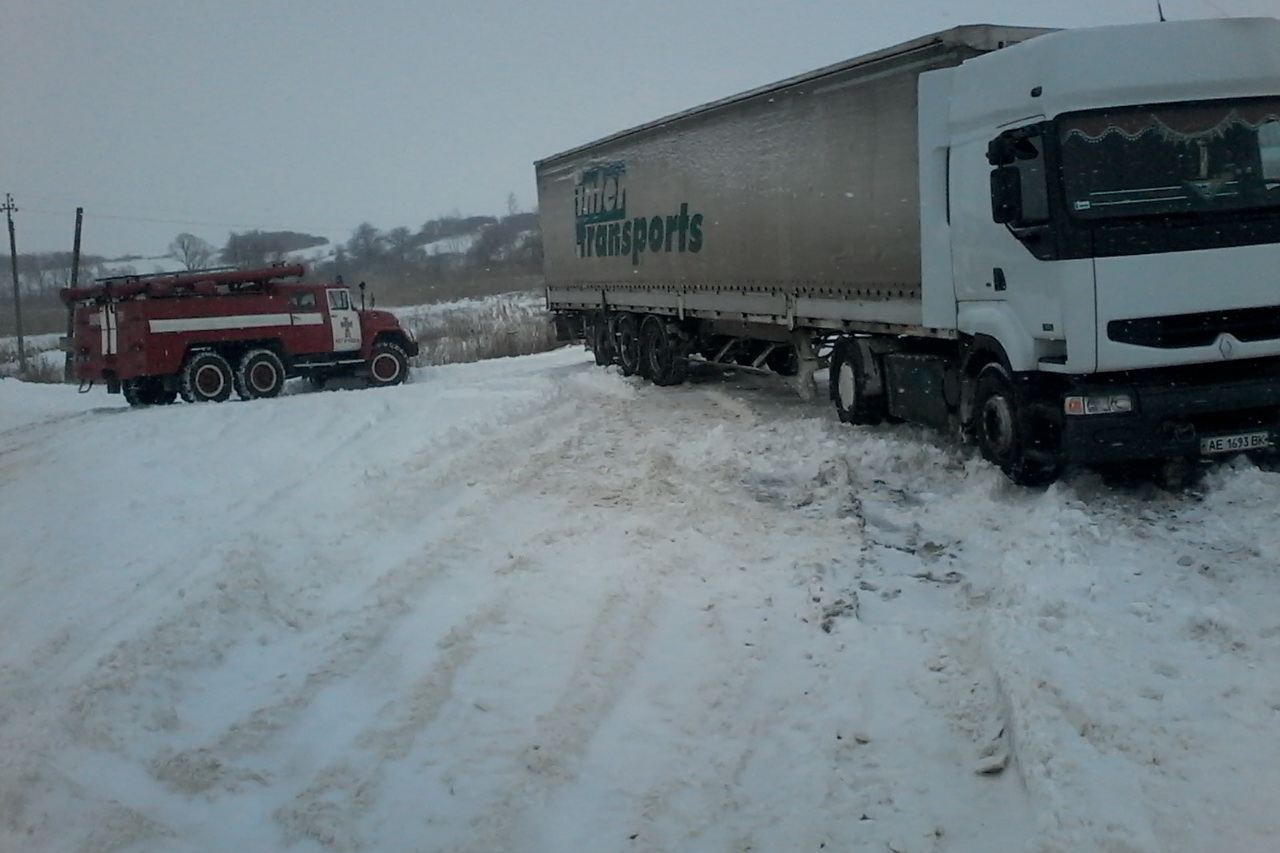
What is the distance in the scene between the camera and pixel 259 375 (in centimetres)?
2133

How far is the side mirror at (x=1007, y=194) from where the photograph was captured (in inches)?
328

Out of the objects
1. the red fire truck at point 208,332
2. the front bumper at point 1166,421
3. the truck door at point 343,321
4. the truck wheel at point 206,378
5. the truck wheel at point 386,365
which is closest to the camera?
the front bumper at point 1166,421

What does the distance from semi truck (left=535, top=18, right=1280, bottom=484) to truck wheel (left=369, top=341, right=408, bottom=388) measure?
487 inches

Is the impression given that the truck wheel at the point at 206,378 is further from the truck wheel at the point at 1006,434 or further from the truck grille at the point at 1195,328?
the truck grille at the point at 1195,328

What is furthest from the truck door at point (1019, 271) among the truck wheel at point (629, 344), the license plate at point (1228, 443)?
the truck wheel at point (629, 344)

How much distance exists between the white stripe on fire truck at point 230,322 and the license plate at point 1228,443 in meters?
17.7

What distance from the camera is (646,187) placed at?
17.5 m

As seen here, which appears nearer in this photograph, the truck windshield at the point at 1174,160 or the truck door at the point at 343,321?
the truck windshield at the point at 1174,160

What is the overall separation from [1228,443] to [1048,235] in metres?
2.04

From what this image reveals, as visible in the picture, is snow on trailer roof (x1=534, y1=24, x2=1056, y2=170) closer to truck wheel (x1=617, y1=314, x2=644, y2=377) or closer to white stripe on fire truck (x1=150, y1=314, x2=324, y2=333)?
truck wheel (x1=617, y1=314, x2=644, y2=377)

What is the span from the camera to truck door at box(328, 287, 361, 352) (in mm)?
22516

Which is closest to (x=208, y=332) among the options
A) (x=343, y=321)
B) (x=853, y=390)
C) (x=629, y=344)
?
(x=343, y=321)

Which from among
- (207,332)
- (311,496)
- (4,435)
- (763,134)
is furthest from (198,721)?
→ (207,332)

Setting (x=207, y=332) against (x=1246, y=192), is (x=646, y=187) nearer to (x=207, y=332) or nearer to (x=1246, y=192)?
(x=207, y=332)
